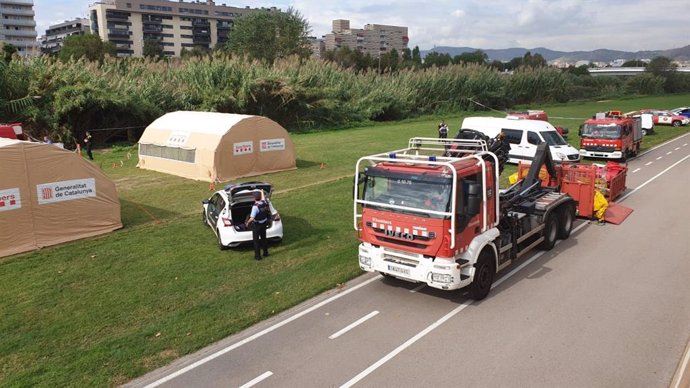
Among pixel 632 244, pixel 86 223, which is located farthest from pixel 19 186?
pixel 632 244

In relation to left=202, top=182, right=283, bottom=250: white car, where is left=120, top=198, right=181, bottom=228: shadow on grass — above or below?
below

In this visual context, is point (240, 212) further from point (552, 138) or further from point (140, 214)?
point (552, 138)

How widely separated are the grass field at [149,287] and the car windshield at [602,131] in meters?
15.4

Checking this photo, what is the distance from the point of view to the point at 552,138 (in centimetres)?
2447

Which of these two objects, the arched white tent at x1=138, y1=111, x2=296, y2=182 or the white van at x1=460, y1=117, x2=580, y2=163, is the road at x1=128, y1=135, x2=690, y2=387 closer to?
the white van at x1=460, y1=117, x2=580, y2=163

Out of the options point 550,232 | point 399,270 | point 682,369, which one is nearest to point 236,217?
point 399,270

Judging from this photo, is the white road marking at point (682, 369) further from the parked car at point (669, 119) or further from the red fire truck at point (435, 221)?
the parked car at point (669, 119)

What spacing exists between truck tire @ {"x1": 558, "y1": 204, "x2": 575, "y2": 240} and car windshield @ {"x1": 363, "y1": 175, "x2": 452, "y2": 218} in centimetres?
582

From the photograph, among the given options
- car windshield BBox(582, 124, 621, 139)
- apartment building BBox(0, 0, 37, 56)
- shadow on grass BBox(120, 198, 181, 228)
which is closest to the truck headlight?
shadow on grass BBox(120, 198, 181, 228)

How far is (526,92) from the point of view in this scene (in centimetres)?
7056

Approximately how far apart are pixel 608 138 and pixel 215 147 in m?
19.4

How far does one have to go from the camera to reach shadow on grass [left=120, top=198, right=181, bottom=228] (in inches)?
640

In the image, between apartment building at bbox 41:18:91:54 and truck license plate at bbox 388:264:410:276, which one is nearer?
truck license plate at bbox 388:264:410:276

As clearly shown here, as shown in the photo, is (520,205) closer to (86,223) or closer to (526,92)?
(86,223)
